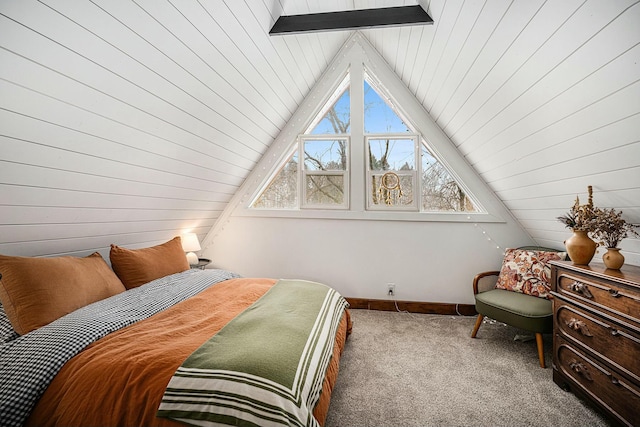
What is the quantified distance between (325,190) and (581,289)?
2.50 m

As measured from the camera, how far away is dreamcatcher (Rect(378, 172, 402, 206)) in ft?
12.0

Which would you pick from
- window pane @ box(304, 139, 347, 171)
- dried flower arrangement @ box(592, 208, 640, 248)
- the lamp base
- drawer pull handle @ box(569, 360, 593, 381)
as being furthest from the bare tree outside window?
drawer pull handle @ box(569, 360, 593, 381)

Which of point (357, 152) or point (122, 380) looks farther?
point (357, 152)

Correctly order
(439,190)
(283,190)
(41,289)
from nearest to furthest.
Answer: (41,289), (439,190), (283,190)

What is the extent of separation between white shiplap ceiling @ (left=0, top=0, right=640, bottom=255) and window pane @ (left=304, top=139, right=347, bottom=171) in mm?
821

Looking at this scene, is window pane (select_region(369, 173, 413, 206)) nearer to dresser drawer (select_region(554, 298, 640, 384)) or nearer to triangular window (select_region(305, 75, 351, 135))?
triangular window (select_region(305, 75, 351, 135))

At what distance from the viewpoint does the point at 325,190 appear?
3.82 meters

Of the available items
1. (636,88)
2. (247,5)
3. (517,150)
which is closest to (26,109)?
(247,5)

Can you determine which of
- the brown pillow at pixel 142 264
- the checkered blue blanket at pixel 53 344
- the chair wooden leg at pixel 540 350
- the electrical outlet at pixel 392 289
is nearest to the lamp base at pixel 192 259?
the brown pillow at pixel 142 264

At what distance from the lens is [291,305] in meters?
2.11

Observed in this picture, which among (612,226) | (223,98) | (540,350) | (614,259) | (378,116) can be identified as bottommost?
(540,350)

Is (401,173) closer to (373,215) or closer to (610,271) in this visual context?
(373,215)

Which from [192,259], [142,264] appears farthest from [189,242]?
[142,264]

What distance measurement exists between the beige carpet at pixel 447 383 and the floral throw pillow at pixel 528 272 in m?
0.43
